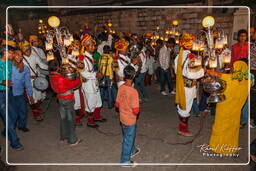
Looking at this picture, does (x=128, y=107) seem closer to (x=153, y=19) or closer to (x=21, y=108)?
(x=21, y=108)

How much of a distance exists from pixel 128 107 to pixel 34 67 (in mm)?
3593

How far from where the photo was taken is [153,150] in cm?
464

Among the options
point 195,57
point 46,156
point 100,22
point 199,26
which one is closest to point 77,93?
point 46,156

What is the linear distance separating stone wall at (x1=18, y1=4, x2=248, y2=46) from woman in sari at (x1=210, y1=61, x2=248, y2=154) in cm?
639

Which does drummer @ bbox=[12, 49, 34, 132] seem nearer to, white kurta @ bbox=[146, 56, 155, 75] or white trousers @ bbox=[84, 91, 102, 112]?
white trousers @ bbox=[84, 91, 102, 112]

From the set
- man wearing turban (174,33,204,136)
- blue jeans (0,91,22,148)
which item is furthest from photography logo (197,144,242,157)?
blue jeans (0,91,22,148)

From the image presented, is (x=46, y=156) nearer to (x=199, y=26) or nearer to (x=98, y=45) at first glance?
(x=98, y=45)

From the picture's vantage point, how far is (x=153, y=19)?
13438mm

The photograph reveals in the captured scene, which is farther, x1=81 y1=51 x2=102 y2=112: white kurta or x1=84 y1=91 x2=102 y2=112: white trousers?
x1=84 y1=91 x2=102 y2=112: white trousers

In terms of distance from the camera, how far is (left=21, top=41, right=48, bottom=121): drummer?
5923 mm

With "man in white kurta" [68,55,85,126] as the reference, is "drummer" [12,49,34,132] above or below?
above

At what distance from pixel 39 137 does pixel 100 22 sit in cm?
1289

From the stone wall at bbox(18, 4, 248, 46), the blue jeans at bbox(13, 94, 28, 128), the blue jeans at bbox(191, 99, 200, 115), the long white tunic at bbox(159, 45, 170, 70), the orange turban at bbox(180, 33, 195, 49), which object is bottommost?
the blue jeans at bbox(191, 99, 200, 115)

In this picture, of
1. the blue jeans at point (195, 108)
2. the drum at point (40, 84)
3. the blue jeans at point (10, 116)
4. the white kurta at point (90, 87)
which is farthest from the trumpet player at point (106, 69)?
the blue jeans at point (195, 108)
